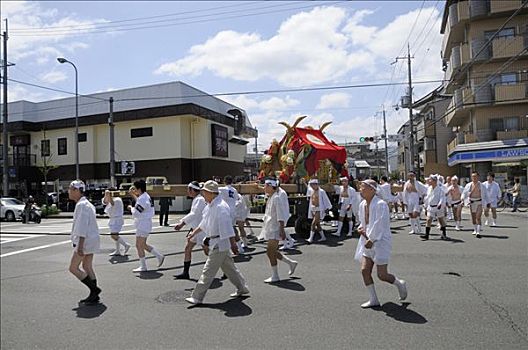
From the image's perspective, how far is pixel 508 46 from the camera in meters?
26.7

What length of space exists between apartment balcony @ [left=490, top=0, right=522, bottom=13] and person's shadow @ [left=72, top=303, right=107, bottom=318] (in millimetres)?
29271

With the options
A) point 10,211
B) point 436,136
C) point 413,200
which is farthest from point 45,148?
point 436,136

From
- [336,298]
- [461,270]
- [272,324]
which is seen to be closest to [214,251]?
[272,324]

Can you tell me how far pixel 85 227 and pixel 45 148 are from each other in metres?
29.8

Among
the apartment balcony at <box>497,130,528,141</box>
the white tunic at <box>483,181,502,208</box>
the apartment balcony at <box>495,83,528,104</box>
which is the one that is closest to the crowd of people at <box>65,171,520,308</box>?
the white tunic at <box>483,181,502,208</box>

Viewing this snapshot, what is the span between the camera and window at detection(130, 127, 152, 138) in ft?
95.3

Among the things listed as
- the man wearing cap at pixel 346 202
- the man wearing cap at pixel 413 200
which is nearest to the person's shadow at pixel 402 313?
the man wearing cap at pixel 346 202

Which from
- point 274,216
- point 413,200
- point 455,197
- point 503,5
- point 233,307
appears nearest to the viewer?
point 233,307

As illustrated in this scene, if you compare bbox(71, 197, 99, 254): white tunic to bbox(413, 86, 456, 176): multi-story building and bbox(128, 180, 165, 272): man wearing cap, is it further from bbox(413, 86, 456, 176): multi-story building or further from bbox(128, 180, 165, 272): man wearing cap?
bbox(413, 86, 456, 176): multi-story building

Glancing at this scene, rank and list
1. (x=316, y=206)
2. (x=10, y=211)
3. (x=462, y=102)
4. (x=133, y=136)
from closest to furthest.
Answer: (x=10, y=211), (x=316, y=206), (x=462, y=102), (x=133, y=136)

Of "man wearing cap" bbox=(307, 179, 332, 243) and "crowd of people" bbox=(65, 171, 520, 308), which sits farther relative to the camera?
"man wearing cap" bbox=(307, 179, 332, 243)

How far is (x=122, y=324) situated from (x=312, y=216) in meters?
7.63

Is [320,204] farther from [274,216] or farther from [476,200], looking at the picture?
[476,200]

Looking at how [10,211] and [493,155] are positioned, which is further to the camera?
[493,155]
